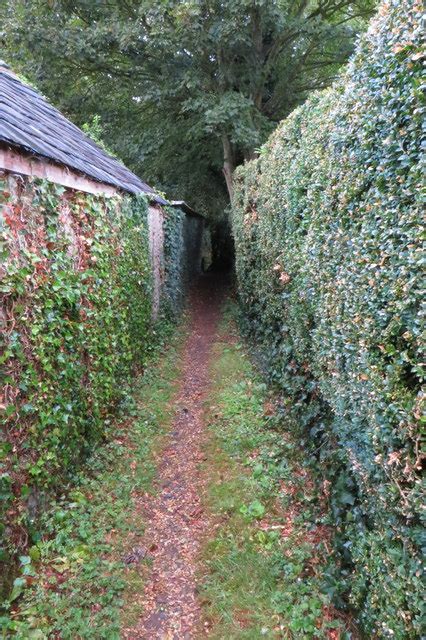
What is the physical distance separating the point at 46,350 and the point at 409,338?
3249mm

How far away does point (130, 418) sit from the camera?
620cm

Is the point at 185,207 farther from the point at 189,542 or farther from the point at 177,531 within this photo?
the point at 189,542

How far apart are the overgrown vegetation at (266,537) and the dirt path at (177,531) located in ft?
0.52

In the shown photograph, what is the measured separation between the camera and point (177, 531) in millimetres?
4184

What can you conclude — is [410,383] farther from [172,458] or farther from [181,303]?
[181,303]

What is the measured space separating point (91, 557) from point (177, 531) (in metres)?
0.88

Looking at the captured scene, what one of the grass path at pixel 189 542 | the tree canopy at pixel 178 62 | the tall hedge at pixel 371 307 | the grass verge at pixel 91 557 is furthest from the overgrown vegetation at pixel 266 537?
the tree canopy at pixel 178 62

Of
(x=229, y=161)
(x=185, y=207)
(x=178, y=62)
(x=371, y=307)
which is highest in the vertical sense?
(x=178, y=62)

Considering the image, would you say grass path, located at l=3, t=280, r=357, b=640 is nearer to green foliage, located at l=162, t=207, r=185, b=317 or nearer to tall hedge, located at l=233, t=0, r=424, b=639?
tall hedge, located at l=233, t=0, r=424, b=639

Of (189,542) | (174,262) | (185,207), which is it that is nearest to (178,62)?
(185,207)

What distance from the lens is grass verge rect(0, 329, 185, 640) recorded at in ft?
10.1

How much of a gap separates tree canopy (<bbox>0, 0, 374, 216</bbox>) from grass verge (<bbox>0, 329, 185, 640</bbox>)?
33.0 feet

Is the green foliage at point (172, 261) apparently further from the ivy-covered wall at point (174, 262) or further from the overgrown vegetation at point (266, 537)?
the overgrown vegetation at point (266, 537)

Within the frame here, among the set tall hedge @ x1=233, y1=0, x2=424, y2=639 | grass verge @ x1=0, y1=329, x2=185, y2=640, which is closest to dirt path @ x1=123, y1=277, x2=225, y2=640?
grass verge @ x1=0, y1=329, x2=185, y2=640
